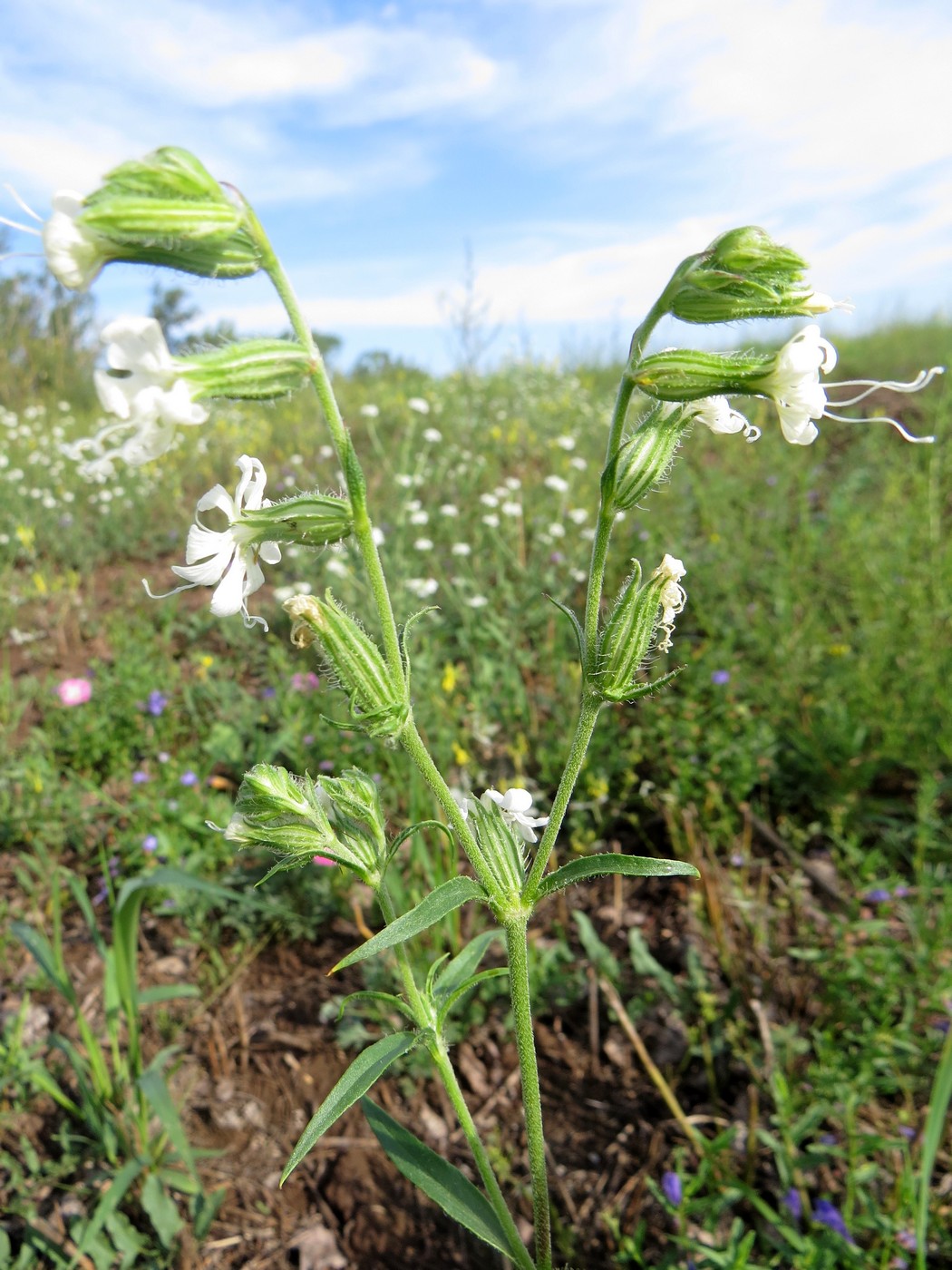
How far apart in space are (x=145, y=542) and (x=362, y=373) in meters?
4.97

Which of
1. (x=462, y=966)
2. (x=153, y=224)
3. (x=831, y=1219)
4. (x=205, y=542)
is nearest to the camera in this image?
(x=153, y=224)

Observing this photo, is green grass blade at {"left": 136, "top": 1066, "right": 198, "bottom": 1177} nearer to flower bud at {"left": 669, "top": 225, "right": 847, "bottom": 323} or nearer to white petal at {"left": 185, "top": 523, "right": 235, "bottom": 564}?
white petal at {"left": 185, "top": 523, "right": 235, "bottom": 564}

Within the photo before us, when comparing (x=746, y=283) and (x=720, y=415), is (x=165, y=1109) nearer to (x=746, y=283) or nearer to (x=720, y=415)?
(x=720, y=415)

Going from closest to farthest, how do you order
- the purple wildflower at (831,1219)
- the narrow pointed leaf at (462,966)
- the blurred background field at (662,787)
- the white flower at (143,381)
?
1. the white flower at (143,381)
2. the narrow pointed leaf at (462,966)
3. the purple wildflower at (831,1219)
4. the blurred background field at (662,787)

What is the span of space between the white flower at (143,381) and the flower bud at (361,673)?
0.31 m

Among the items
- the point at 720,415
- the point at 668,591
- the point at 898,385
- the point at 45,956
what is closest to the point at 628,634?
the point at 668,591

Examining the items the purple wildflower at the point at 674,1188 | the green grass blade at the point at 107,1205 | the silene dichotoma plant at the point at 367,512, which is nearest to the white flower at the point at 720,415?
the silene dichotoma plant at the point at 367,512

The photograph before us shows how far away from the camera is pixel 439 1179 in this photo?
1.30 metres

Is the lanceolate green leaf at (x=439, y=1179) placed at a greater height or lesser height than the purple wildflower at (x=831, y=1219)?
greater

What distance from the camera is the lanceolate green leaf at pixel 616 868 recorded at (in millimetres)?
1030

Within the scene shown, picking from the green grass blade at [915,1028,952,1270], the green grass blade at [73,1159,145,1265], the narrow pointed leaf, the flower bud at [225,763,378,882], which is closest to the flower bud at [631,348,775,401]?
the flower bud at [225,763,378,882]

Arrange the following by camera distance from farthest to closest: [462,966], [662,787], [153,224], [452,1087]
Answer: [662,787] → [462,966] → [452,1087] → [153,224]

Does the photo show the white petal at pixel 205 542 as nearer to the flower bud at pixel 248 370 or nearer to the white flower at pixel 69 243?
the flower bud at pixel 248 370

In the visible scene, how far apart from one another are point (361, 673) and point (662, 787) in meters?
2.00
